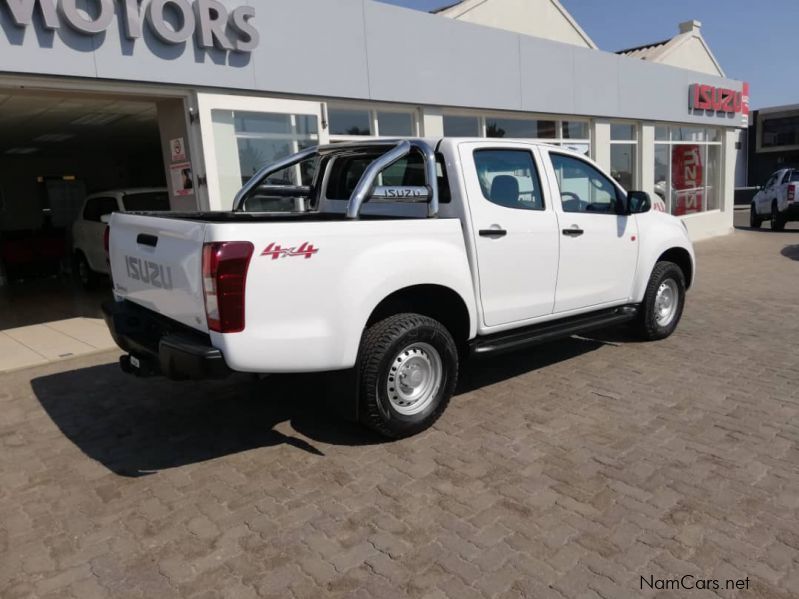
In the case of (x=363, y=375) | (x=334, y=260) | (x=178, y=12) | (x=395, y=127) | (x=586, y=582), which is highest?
(x=178, y=12)

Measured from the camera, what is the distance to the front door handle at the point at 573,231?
193 inches

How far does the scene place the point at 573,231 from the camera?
4.94 meters

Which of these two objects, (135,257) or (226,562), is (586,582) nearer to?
(226,562)

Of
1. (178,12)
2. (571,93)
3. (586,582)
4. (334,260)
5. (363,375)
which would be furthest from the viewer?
(571,93)

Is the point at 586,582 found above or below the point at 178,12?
below

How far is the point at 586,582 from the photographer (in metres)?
2.60

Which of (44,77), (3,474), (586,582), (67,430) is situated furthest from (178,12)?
(586,582)

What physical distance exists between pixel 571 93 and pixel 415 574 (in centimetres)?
1110

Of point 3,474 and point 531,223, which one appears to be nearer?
point 3,474

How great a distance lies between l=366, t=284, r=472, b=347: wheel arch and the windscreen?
7.12m

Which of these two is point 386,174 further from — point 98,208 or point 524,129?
point 524,129

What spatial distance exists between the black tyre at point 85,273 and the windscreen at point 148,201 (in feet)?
6.00

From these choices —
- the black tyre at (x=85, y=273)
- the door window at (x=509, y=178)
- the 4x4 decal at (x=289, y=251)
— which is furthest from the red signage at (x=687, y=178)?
the 4x4 decal at (x=289, y=251)

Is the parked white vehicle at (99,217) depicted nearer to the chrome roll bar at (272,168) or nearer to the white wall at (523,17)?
the chrome roll bar at (272,168)
